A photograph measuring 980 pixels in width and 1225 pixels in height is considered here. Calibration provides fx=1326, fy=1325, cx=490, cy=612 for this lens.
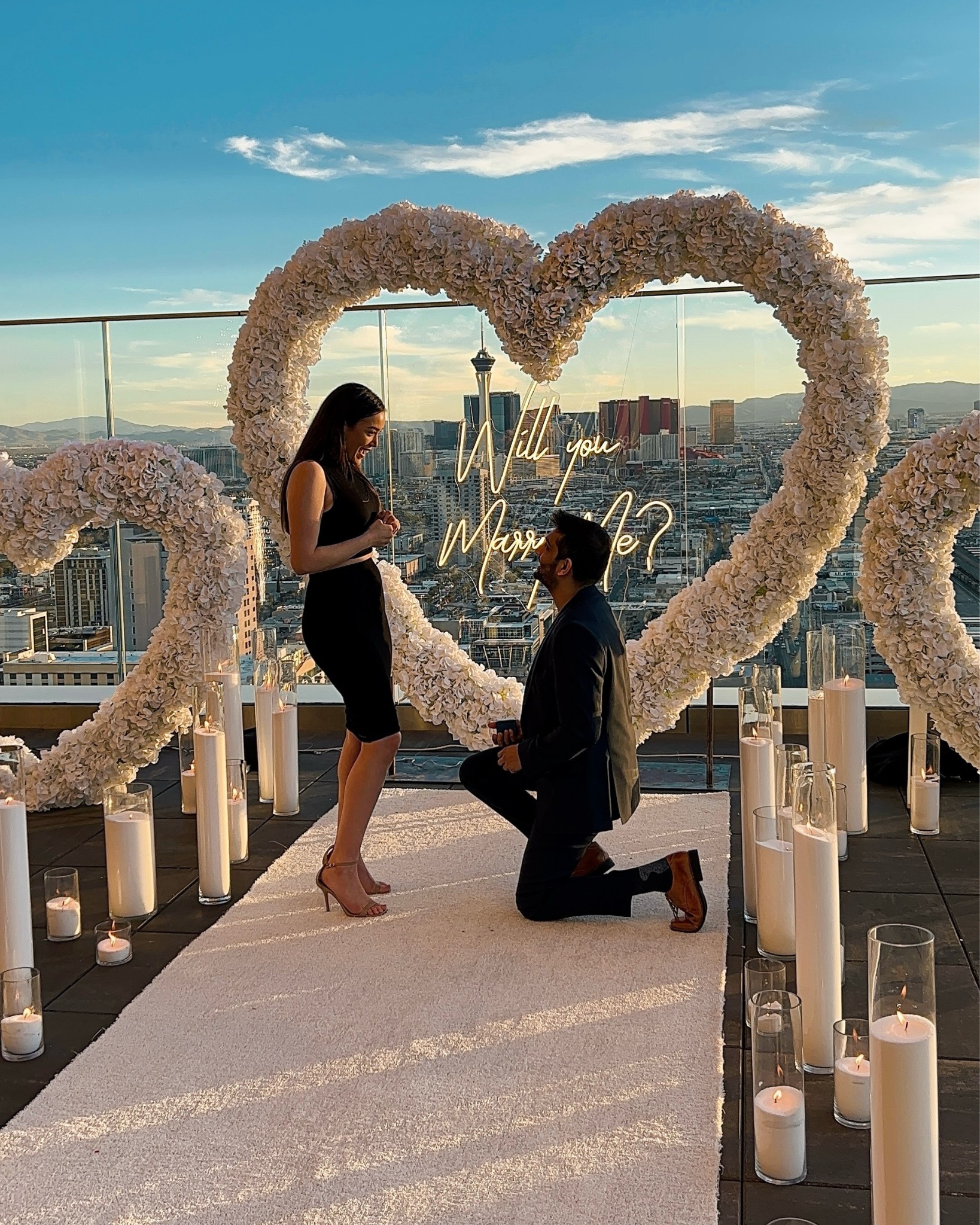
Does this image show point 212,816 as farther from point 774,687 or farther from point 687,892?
point 774,687

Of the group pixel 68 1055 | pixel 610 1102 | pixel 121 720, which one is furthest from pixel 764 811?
pixel 121 720

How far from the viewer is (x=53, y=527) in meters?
4.41

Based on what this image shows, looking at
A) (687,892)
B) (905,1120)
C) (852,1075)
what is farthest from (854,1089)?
Result: (687,892)

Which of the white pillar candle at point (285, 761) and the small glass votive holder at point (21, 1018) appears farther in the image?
the white pillar candle at point (285, 761)

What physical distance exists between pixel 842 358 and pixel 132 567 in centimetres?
341

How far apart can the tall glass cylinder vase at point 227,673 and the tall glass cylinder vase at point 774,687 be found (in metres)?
1.63

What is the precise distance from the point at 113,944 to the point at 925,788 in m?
2.55

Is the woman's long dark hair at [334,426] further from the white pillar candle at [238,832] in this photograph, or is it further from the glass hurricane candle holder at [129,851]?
the white pillar candle at [238,832]

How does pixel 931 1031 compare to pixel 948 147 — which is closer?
pixel 931 1031

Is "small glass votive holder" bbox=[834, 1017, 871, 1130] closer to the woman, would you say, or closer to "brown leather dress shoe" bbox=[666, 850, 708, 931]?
"brown leather dress shoe" bbox=[666, 850, 708, 931]

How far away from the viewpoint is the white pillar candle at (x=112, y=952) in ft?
11.2

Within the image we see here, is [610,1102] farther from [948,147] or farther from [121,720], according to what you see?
[948,147]

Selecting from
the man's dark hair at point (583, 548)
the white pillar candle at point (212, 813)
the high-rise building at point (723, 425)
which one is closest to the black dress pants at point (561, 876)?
the man's dark hair at point (583, 548)

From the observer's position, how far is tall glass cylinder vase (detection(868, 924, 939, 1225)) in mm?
1929
